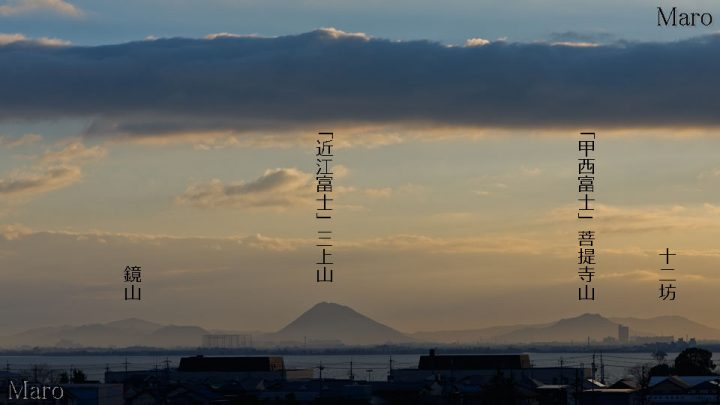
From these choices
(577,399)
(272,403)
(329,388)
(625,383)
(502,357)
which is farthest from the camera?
(502,357)

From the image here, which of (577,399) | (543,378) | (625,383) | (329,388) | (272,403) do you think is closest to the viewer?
(272,403)

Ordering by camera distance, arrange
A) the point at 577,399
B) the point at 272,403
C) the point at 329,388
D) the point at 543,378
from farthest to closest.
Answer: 1. the point at 543,378
2. the point at 329,388
3. the point at 577,399
4. the point at 272,403

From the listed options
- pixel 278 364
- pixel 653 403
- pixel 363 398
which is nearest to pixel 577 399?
pixel 653 403

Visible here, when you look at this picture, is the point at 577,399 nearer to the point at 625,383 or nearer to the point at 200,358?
the point at 625,383

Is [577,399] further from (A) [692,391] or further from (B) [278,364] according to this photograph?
(B) [278,364]

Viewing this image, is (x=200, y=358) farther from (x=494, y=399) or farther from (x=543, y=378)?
(x=494, y=399)

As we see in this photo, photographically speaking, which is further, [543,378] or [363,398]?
[543,378]

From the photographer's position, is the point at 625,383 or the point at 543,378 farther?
the point at 543,378

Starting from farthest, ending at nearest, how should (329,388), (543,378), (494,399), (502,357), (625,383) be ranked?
(502,357) < (543,378) < (625,383) < (329,388) < (494,399)

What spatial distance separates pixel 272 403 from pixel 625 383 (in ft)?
120

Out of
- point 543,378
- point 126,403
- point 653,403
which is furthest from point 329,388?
point 543,378

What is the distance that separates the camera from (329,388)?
3907 inches

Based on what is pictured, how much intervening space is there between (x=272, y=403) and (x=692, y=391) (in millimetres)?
28913

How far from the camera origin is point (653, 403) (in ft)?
290
